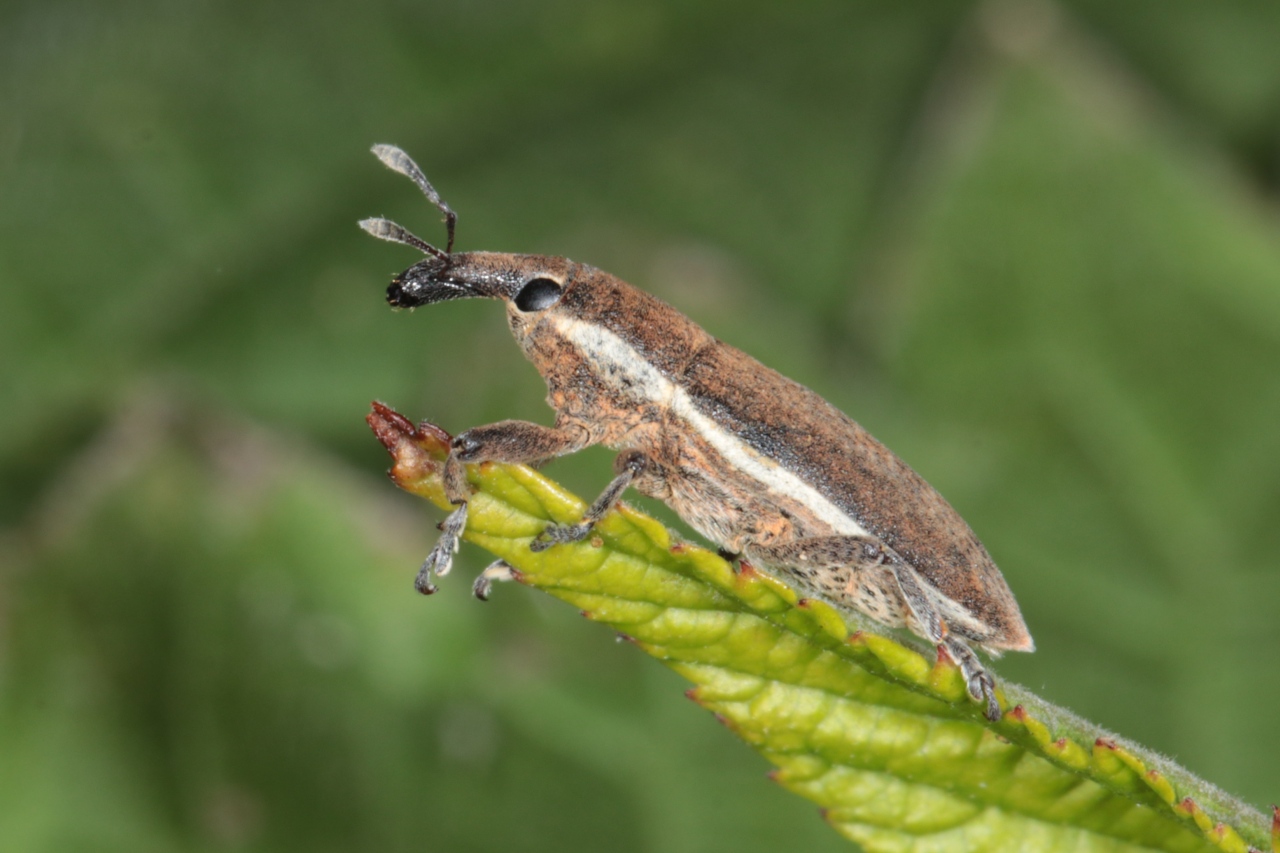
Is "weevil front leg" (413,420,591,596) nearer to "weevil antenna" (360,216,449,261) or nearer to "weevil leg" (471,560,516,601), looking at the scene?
"weevil leg" (471,560,516,601)

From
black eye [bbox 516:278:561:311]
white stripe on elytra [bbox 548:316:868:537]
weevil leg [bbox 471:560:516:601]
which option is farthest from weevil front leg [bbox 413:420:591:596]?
black eye [bbox 516:278:561:311]

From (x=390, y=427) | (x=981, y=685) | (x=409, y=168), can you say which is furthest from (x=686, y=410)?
(x=981, y=685)

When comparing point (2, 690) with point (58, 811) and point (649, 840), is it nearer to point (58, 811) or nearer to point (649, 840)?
point (58, 811)

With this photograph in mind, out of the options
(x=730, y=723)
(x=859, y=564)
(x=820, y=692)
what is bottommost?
(x=730, y=723)

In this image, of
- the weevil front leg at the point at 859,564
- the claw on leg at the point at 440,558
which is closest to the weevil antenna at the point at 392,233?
the claw on leg at the point at 440,558

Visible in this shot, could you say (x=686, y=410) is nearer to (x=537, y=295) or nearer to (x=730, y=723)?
(x=537, y=295)

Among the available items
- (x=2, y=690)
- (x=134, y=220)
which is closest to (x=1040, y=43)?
(x=2, y=690)
